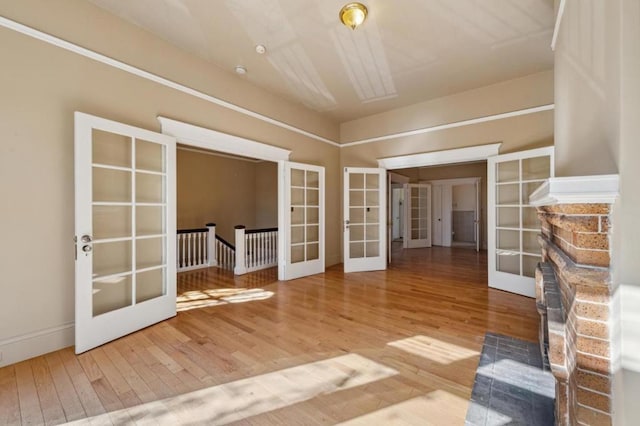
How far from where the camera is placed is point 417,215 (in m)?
8.52

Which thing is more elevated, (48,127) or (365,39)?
(365,39)

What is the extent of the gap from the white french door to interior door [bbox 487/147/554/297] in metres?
2.78

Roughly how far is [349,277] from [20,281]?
154 inches

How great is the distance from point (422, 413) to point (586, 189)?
56.9 inches

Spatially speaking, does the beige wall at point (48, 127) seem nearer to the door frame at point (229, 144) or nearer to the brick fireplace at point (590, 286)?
the door frame at point (229, 144)

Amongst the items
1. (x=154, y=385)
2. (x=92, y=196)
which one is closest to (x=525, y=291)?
(x=154, y=385)

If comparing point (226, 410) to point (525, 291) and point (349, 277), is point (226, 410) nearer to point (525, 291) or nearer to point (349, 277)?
point (349, 277)

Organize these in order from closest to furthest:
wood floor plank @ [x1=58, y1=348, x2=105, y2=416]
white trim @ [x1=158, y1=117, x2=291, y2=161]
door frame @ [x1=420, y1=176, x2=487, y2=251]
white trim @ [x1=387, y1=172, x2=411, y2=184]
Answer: wood floor plank @ [x1=58, y1=348, x2=105, y2=416] → white trim @ [x1=158, y1=117, x2=291, y2=161] → white trim @ [x1=387, y1=172, x2=411, y2=184] → door frame @ [x1=420, y1=176, x2=487, y2=251]

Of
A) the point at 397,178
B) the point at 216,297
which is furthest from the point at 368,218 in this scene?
the point at 216,297

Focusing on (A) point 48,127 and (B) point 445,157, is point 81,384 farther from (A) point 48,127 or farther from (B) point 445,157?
(B) point 445,157

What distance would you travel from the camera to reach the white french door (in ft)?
14.7

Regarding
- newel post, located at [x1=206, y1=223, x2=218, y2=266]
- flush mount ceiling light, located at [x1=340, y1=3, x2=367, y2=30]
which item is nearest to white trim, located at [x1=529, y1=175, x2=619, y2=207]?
flush mount ceiling light, located at [x1=340, y1=3, x2=367, y2=30]

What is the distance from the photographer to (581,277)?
3.22ft

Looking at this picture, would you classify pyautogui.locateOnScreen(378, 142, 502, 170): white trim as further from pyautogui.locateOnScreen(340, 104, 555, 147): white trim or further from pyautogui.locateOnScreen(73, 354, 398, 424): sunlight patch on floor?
pyautogui.locateOnScreen(73, 354, 398, 424): sunlight patch on floor
